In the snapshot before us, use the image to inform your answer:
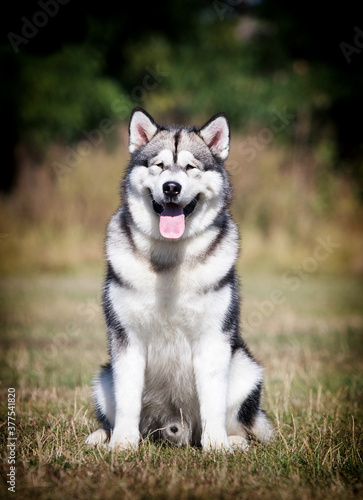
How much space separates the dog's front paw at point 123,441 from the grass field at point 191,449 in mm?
78

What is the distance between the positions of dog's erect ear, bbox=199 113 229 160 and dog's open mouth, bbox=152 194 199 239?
528 millimetres

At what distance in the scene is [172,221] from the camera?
3.55 metres

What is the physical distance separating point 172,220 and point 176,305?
20.4 inches

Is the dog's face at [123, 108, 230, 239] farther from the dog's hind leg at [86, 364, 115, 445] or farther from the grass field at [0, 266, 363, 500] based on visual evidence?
the grass field at [0, 266, 363, 500]

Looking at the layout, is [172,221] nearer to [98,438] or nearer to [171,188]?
[171,188]

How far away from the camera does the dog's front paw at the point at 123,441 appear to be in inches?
132

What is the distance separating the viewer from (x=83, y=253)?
551 inches

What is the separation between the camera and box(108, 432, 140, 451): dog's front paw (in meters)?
3.36

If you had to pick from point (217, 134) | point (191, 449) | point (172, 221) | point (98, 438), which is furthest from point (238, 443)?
point (217, 134)

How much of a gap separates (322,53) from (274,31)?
5.75 feet

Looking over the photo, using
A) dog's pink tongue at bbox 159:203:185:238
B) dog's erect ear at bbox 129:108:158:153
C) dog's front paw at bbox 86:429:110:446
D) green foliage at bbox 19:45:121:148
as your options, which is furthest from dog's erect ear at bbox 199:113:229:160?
green foliage at bbox 19:45:121:148

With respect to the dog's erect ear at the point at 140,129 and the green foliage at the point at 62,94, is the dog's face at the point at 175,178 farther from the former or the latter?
the green foliage at the point at 62,94

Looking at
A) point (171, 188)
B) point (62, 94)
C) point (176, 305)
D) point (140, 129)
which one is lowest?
point (176, 305)

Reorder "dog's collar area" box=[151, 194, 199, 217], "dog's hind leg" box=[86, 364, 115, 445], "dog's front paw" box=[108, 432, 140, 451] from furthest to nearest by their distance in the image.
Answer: "dog's hind leg" box=[86, 364, 115, 445], "dog's collar area" box=[151, 194, 199, 217], "dog's front paw" box=[108, 432, 140, 451]
